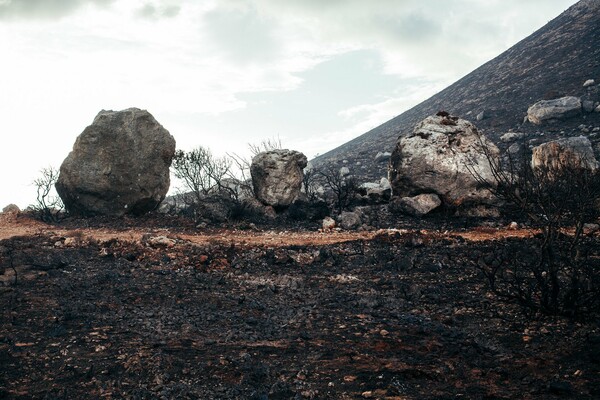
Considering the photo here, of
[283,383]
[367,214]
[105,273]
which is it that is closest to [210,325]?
[283,383]

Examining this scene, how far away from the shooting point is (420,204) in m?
14.1

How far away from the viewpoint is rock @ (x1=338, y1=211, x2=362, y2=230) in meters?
13.9

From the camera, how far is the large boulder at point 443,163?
14.0 meters

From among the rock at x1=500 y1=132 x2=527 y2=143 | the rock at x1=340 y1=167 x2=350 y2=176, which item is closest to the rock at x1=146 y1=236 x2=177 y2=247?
the rock at x1=340 y1=167 x2=350 y2=176

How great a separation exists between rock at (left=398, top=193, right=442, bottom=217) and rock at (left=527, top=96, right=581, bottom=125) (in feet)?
49.9

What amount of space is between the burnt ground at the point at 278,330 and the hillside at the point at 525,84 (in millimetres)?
17737

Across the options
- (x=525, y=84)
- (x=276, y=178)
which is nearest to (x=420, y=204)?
(x=276, y=178)

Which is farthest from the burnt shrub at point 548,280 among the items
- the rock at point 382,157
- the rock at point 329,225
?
the rock at point 382,157

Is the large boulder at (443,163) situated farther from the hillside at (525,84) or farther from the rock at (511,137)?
the rock at (511,137)

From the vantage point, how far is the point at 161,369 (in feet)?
15.9

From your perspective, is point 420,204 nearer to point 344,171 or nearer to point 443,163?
point 443,163

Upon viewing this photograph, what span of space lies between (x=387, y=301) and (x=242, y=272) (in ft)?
11.0

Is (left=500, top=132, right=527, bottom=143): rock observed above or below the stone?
above

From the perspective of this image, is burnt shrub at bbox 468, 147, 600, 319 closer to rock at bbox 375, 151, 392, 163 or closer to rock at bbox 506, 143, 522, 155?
rock at bbox 506, 143, 522, 155
